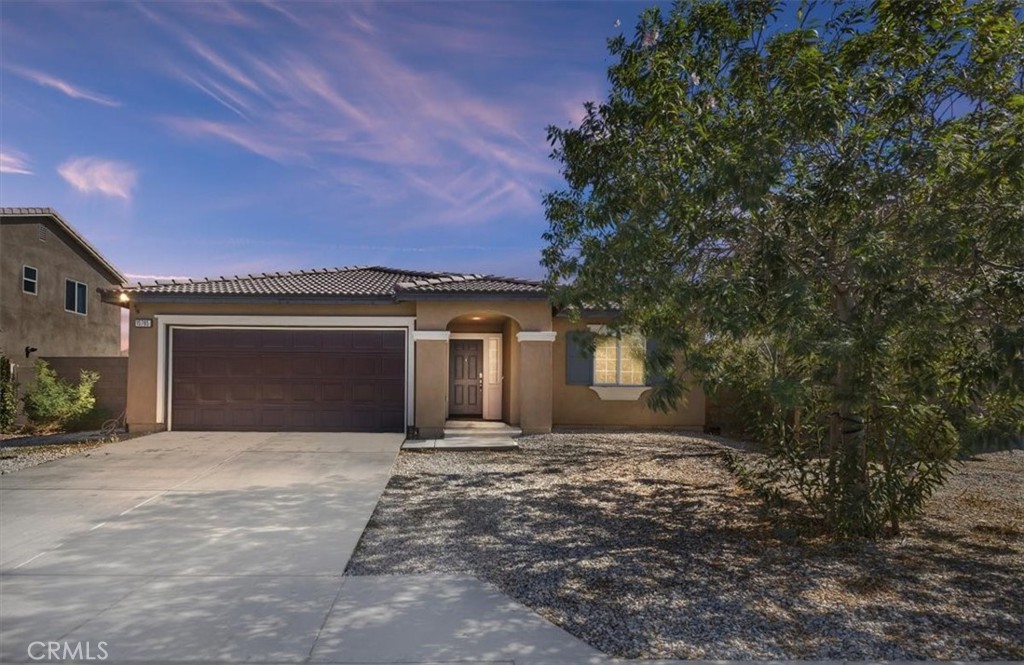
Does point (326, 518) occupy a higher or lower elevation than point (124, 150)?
lower

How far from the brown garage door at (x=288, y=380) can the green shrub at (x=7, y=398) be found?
4.29 m

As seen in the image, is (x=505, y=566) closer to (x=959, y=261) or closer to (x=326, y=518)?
(x=326, y=518)

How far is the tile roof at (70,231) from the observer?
17405 mm

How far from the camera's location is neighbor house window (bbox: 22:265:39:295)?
690 inches

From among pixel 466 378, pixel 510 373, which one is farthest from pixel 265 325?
pixel 510 373

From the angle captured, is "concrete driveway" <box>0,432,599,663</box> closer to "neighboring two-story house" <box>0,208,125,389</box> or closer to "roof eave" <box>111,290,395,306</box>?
"roof eave" <box>111,290,395,306</box>

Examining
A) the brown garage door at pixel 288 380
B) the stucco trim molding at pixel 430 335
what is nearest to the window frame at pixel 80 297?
the brown garage door at pixel 288 380

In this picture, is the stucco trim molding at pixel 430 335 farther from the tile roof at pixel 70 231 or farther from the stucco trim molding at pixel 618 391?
the tile roof at pixel 70 231

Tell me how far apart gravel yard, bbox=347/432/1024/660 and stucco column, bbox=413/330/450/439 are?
156 inches

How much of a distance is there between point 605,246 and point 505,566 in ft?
10.9

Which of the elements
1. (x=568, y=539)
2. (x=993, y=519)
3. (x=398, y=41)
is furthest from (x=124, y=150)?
(x=993, y=519)

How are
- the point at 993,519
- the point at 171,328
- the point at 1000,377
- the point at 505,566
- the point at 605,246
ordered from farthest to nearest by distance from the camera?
the point at 171,328, the point at 993,519, the point at 605,246, the point at 505,566, the point at 1000,377

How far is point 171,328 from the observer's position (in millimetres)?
13578

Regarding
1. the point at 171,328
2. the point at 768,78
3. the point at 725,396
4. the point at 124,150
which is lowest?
the point at 725,396
